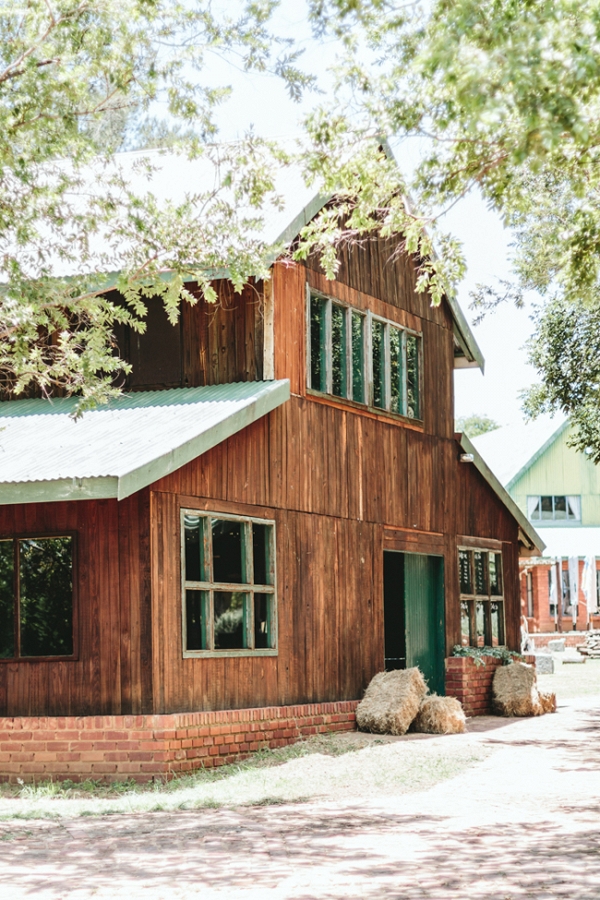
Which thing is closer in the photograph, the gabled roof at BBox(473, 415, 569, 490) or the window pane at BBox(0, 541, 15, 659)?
the window pane at BBox(0, 541, 15, 659)

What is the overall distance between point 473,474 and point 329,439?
5.02 m

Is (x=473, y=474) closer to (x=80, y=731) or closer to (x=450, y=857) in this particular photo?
(x=80, y=731)

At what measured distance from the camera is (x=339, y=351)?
56.9ft

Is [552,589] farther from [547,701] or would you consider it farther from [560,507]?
[547,701]

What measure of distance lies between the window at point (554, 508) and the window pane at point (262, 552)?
35.2m

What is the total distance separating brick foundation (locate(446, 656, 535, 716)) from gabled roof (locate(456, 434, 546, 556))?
2.80 meters

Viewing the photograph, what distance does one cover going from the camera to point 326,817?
10.5 meters

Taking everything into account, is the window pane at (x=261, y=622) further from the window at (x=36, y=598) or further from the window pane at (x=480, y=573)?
the window pane at (x=480, y=573)

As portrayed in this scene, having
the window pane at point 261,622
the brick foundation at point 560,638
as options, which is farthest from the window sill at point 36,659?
the brick foundation at point 560,638

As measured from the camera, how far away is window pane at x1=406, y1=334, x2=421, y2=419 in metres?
19.3

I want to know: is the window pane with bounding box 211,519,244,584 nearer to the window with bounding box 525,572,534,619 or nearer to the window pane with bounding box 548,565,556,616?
the window pane with bounding box 548,565,556,616

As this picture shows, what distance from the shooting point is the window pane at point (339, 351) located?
17.2 meters

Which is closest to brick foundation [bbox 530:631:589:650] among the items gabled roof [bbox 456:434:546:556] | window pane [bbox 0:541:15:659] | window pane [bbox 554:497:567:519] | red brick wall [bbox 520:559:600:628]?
red brick wall [bbox 520:559:600:628]

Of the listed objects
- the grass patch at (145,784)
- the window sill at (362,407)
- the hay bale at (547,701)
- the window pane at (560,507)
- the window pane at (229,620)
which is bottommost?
the hay bale at (547,701)
